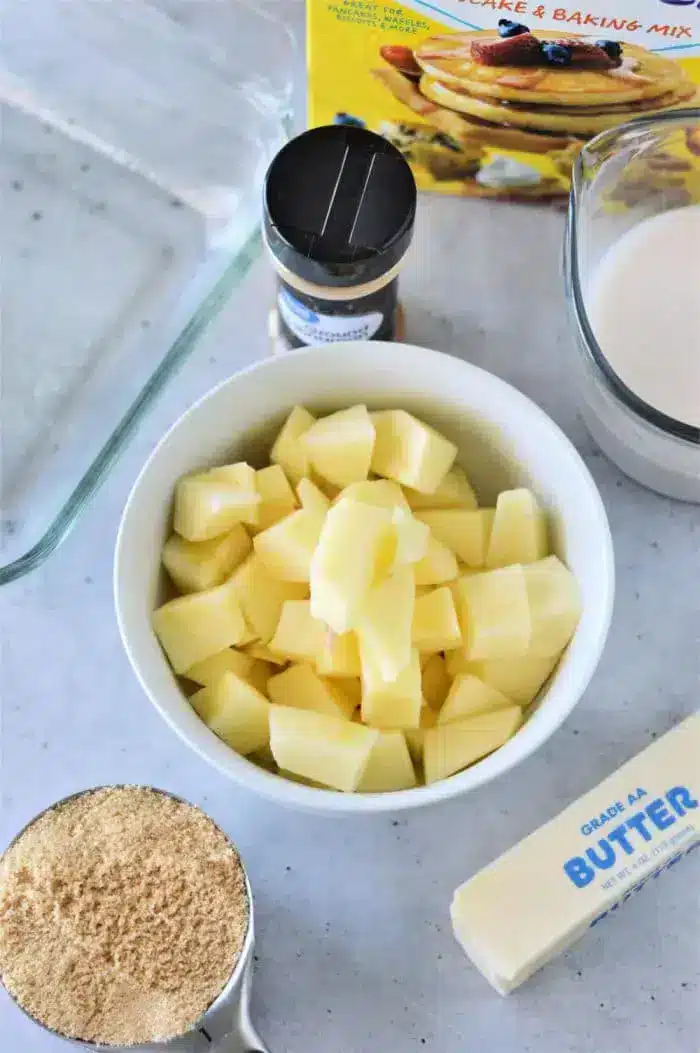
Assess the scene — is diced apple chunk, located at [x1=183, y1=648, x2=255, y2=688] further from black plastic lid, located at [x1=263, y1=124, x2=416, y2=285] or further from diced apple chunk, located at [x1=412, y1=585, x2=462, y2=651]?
black plastic lid, located at [x1=263, y1=124, x2=416, y2=285]

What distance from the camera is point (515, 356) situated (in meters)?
1.05

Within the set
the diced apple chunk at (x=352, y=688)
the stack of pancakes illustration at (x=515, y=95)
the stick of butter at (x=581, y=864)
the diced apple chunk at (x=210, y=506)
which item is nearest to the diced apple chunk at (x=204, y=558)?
the diced apple chunk at (x=210, y=506)

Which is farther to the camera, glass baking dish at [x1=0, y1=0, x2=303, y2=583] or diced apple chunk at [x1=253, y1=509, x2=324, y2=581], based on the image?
glass baking dish at [x1=0, y1=0, x2=303, y2=583]

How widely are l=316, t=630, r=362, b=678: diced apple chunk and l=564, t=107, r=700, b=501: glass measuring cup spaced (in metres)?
0.26

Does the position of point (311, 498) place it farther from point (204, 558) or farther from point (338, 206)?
point (338, 206)

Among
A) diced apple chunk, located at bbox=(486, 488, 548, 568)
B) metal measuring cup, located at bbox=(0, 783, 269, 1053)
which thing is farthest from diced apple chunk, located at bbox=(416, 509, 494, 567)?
metal measuring cup, located at bbox=(0, 783, 269, 1053)

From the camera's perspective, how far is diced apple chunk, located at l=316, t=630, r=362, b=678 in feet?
2.70

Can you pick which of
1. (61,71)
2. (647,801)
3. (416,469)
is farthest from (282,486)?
(61,71)

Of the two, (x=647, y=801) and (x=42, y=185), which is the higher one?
(x=42, y=185)

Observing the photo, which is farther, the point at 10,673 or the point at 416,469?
the point at 10,673

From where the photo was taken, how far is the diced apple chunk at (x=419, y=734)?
33.1 inches

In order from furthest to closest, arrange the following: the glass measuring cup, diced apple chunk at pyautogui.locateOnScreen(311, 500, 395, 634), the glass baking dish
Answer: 1. the glass baking dish
2. the glass measuring cup
3. diced apple chunk at pyautogui.locateOnScreen(311, 500, 395, 634)

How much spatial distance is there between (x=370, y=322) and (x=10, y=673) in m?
0.41

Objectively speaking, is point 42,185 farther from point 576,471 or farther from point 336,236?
point 576,471
